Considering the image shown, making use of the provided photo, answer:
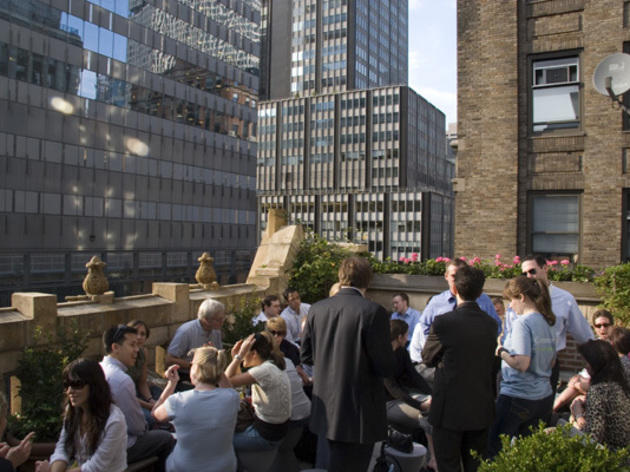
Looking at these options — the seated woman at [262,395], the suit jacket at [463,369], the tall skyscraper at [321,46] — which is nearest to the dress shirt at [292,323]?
the seated woman at [262,395]

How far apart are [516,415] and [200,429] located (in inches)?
98.8

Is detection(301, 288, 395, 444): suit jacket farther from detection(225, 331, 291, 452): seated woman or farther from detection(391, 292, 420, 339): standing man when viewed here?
detection(391, 292, 420, 339): standing man

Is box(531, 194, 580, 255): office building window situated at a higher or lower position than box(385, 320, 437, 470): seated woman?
higher

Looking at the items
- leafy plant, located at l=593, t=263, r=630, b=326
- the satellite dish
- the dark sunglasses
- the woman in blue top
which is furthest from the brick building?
the dark sunglasses

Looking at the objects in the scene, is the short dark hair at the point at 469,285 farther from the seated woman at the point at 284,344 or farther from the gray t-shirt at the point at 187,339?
the gray t-shirt at the point at 187,339

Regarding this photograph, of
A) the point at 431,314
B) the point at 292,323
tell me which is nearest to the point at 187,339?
the point at 292,323

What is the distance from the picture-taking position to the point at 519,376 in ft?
14.9

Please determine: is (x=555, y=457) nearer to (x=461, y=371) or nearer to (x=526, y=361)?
(x=461, y=371)

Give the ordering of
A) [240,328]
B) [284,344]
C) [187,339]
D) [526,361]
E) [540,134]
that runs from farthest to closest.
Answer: [540,134] < [240,328] < [187,339] < [284,344] < [526,361]

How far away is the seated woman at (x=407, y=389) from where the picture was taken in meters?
5.17

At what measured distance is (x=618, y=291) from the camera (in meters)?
8.51

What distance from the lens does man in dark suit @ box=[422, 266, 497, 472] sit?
13.3ft

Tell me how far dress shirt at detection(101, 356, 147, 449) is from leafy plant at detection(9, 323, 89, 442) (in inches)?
18.0

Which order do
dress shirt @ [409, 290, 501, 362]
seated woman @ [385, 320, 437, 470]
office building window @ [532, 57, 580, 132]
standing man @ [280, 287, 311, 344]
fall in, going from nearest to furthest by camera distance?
seated woman @ [385, 320, 437, 470] → dress shirt @ [409, 290, 501, 362] → standing man @ [280, 287, 311, 344] → office building window @ [532, 57, 580, 132]
